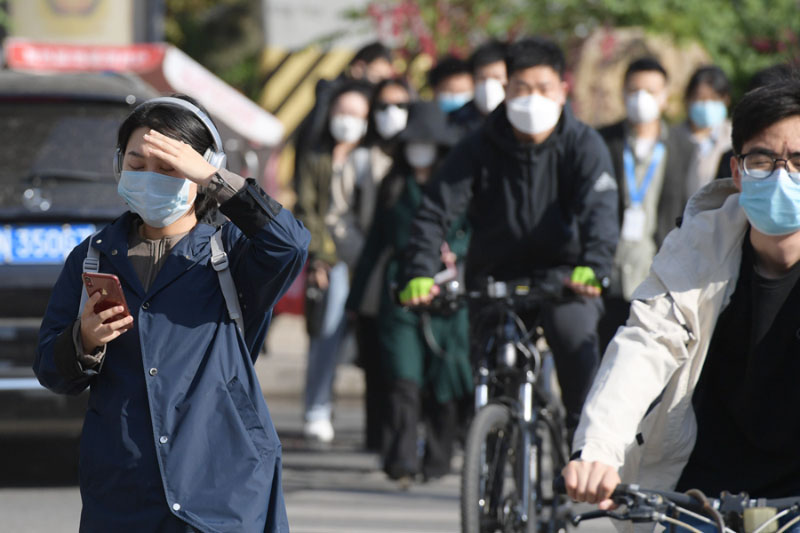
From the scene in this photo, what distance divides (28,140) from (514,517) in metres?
3.73

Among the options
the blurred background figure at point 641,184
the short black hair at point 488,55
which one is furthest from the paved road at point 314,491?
the short black hair at point 488,55

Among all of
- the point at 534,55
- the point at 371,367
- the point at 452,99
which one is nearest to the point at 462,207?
the point at 534,55

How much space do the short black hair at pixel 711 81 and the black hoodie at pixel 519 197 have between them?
332cm

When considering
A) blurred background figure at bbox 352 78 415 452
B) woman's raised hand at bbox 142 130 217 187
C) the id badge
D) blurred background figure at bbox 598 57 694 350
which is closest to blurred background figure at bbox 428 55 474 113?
blurred background figure at bbox 352 78 415 452

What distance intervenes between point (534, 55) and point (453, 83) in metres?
3.60

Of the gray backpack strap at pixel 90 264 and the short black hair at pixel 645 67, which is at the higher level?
the short black hair at pixel 645 67

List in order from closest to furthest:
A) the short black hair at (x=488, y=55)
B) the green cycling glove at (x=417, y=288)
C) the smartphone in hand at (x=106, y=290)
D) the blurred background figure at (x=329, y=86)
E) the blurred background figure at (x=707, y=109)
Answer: the smartphone in hand at (x=106, y=290)
the green cycling glove at (x=417, y=288)
the blurred background figure at (x=707, y=109)
the short black hair at (x=488, y=55)
the blurred background figure at (x=329, y=86)

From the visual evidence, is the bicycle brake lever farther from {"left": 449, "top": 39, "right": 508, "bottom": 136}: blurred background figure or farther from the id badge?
{"left": 449, "top": 39, "right": 508, "bottom": 136}: blurred background figure

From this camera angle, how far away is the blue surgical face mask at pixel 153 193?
3.88 meters

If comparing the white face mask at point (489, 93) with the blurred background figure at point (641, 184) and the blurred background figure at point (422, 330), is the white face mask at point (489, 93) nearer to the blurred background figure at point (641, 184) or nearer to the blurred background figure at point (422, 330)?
the blurred background figure at point (422, 330)

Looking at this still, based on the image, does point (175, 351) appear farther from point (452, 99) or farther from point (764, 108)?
point (452, 99)

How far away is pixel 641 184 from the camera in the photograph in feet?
28.2

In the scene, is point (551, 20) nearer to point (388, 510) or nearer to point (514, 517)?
point (388, 510)

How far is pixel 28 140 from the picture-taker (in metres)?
8.27
